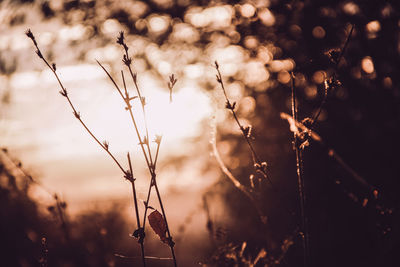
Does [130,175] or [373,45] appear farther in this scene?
[373,45]

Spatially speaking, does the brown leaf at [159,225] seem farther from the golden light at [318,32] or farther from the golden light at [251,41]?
the golden light at [318,32]

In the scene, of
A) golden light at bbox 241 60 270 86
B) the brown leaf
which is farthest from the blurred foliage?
golden light at bbox 241 60 270 86

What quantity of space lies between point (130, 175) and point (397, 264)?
166 centimetres

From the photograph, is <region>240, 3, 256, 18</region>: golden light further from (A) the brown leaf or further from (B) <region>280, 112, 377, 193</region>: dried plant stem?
(A) the brown leaf

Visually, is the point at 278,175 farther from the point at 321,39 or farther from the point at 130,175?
the point at 130,175

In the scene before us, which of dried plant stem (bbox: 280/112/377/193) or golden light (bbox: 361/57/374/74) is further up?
golden light (bbox: 361/57/374/74)

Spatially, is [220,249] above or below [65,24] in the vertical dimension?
below

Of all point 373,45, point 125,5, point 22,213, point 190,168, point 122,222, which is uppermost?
point 125,5

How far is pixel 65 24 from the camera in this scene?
4832 mm

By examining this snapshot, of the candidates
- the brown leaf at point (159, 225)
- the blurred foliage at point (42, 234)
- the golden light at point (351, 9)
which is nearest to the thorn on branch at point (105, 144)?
the brown leaf at point (159, 225)

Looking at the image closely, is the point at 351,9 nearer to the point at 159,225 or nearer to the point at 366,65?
the point at 366,65

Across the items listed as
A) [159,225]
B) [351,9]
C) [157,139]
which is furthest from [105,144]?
[351,9]

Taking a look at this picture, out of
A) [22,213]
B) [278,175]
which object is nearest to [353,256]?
[278,175]

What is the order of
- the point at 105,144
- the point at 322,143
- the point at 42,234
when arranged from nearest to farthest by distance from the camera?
1. the point at 105,144
2. the point at 322,143
3. the point at 42,234
